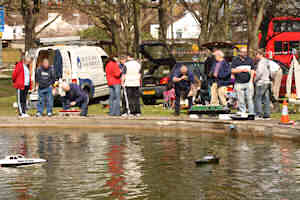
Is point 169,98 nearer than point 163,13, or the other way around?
point 169,98

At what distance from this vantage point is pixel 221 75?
762 inches

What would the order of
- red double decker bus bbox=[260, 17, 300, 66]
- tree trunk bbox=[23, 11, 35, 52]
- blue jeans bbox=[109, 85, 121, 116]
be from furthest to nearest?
red double decker bus bbox=[260, 17, 300, 66]
tree trunk bbox=[23, 11, 35, 52]
blue jeans bbox=[109, 85, 121, 116]

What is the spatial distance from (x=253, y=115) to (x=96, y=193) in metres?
8.63

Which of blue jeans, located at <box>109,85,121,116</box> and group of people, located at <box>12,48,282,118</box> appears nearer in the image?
group of people, located at <box>12,48,282,118</box>

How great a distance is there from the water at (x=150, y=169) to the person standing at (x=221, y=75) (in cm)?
242

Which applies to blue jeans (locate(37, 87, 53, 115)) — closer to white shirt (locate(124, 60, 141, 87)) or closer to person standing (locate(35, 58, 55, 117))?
person standing (locate(35, 58, 55, 117))

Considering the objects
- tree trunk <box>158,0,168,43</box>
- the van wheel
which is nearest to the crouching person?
the van wheel

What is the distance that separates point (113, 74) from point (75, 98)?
124 cm

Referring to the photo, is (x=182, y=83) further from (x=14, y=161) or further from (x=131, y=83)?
(x=14, y=161)

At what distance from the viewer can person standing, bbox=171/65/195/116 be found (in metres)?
20.3

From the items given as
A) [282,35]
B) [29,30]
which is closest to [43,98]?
[29,30]

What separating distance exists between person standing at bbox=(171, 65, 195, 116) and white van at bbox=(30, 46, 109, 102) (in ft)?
17.9

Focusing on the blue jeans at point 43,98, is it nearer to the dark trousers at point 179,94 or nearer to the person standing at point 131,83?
the person standing at point 131,83

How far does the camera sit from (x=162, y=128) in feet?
61.1
